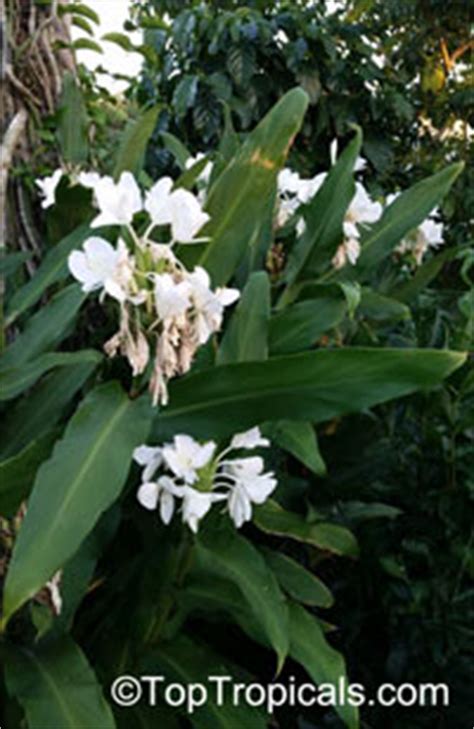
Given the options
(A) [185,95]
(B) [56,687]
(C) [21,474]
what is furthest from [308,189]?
(A) [185,95]

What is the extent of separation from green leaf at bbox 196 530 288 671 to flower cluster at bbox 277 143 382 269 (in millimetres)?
486

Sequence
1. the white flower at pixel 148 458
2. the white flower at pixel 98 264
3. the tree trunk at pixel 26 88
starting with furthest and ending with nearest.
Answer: the tree trunk at pixel 26 88, the white flower at pixel 148 458, the white flower at pixel 98 264

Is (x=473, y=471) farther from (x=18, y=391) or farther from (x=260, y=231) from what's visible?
(x=18, y=391)

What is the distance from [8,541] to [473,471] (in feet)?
2.22

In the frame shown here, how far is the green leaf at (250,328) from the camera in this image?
109 centimetres

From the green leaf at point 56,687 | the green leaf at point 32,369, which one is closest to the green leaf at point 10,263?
the green leaf at point 32,369

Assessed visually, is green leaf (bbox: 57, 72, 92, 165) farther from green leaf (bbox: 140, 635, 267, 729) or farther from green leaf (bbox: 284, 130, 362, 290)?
green leaf (bbox: 140, 635, 267, 729)

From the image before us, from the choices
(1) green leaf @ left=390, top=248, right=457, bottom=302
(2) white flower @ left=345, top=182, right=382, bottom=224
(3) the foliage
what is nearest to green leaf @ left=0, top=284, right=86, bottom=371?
(3) the foliage

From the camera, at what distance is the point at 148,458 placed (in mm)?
1031

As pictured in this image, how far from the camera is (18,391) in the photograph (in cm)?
104

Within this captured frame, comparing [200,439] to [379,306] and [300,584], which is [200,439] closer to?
[300,584]

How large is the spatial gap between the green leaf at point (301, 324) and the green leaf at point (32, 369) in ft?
0.79

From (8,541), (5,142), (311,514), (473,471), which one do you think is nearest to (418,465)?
(473,471)

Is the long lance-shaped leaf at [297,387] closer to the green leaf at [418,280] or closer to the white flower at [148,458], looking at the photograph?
the white flower at [148,458]
